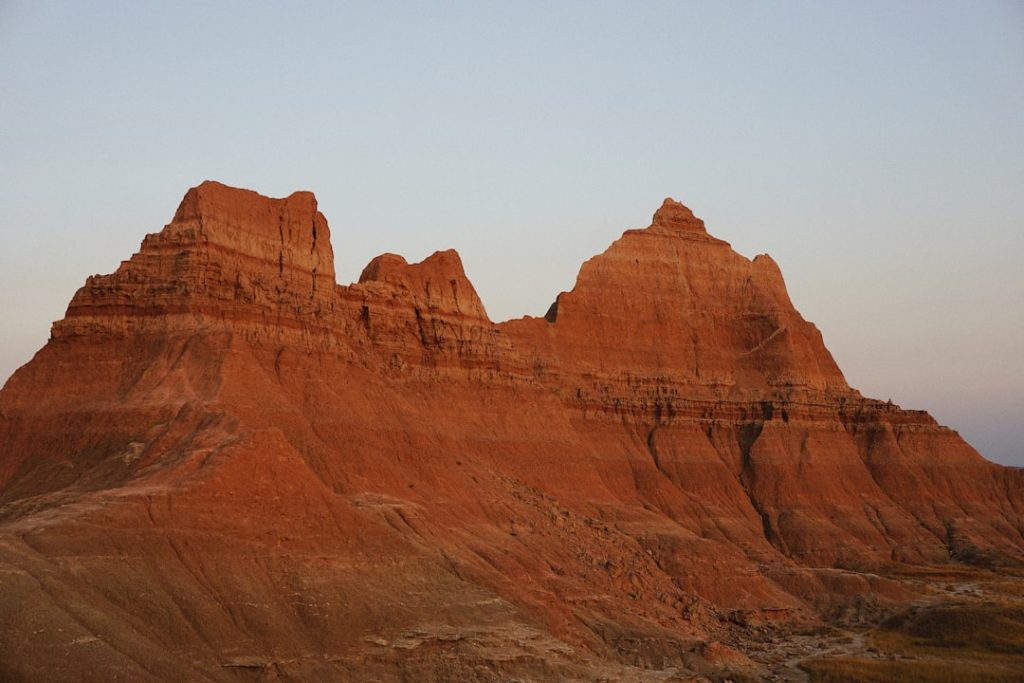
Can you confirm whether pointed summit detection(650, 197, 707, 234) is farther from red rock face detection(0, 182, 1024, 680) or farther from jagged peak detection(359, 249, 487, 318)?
jagged peak detection(359, 249, 487, 318)

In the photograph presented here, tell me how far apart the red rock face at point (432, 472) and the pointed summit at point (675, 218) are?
23.9 inches

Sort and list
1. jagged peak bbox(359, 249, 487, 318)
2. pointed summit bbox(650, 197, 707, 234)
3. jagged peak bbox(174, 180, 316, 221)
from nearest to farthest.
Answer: jagged peak bbox(174, 180, 316, 221) → jagged peak bbox(359, 249, 487, 318) → pointed summit bbox(650, 197, 707, 234)

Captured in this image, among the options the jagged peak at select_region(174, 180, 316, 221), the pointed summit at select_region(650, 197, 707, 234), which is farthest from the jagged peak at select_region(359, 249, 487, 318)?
the pointed summit at select_region(650, 197, 707, 234)

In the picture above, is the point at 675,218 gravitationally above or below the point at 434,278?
above

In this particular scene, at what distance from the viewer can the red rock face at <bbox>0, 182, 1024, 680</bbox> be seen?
61938mm

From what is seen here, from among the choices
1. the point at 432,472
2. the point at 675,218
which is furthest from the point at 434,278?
the point at 675,218

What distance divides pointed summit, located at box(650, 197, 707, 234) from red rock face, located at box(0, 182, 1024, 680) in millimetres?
608

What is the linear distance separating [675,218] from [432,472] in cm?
6557

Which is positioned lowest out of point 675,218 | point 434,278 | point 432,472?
point 432,472

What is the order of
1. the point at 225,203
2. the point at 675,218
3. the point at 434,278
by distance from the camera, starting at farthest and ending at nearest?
the point at 675,218 < the point at 434,278 < the point at 225,203

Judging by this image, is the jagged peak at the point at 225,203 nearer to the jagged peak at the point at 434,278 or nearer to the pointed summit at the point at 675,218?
the jagged peak at the point at 434,278

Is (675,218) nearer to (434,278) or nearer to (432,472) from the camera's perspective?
(434,278)

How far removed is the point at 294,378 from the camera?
285 ft

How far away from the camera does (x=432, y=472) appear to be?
294 feet
